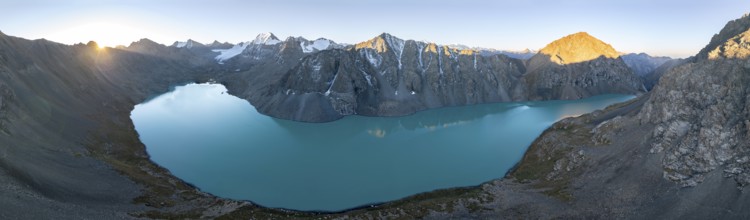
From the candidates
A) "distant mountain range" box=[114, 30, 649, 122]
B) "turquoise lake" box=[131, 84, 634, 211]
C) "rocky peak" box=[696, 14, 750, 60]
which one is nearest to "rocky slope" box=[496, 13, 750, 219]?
"rocky peak" box=[696, 14, 750, 60]

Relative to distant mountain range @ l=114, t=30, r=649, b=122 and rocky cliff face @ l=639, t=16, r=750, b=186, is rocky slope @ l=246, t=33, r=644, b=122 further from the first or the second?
rocky cliff face @ l=639, t=16, r=750, b=186

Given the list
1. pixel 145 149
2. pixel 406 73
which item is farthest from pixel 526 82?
pixel 145 149

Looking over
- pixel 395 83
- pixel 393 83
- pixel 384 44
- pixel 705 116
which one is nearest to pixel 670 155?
pixel 705 116

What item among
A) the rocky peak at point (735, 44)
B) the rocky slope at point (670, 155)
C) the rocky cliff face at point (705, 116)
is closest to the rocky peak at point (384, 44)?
the rocky slope at point (670, 155)

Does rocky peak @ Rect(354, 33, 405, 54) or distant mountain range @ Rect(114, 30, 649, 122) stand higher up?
rocky peak @ Rect(354, 33, 405, 54)

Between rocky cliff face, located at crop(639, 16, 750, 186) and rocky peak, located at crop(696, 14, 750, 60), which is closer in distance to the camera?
rocky cliff face, located at crop(639, 16, 750, 186)

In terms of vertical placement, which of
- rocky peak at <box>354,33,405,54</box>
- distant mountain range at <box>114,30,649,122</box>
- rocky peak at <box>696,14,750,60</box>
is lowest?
rocky peak at <box>696,14,750,60</box>

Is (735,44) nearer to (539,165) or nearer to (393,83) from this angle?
(539,165)

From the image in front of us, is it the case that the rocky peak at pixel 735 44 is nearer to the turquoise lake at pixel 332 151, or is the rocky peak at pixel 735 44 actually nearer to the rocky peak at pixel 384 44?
the turquoise lake at pixel 332 151
